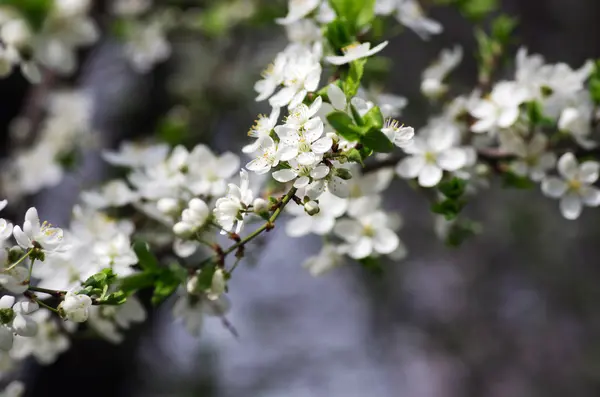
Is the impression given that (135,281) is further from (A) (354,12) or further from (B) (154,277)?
(A) (354,12)

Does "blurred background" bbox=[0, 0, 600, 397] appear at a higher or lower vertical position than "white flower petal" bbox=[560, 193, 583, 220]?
lower

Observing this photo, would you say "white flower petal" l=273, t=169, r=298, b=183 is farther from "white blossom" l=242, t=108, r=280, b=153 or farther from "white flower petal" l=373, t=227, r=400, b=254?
"white flower petal" l=373, t=227, r=400, b=254

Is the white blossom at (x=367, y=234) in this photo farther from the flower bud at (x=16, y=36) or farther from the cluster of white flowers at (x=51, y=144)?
the cluster of white flowers at (x=51, y=144)

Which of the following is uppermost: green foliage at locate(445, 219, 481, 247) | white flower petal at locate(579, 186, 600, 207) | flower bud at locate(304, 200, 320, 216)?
flower bud at locate(304, 200, 320, 216)

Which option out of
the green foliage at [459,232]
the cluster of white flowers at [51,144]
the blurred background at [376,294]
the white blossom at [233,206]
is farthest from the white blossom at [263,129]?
the blurred background at [376,294]

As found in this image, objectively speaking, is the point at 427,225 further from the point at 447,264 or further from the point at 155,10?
the point at 155,10

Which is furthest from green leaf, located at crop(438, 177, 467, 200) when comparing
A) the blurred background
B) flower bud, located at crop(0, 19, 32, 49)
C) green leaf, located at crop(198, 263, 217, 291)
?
the blurred background
